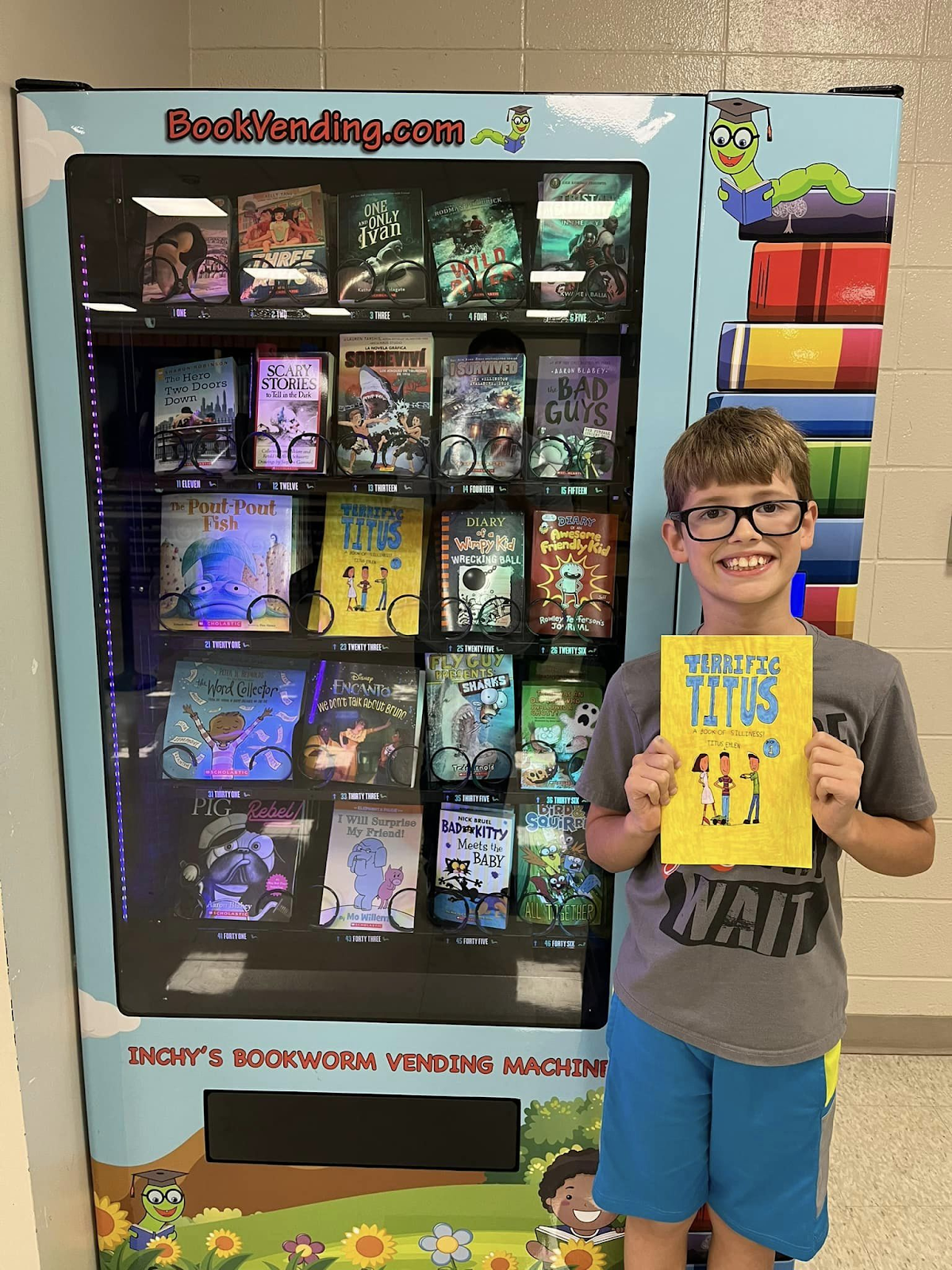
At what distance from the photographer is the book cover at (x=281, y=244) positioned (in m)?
1.63

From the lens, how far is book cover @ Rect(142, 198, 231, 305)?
1.61 m

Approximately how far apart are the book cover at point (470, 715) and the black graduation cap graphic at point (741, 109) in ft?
3.48

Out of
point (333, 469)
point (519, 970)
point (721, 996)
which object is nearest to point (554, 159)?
point (333, 469)

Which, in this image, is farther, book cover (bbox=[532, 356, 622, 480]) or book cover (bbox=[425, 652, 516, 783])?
book cover (bbox=[425, 652, 516, 783])

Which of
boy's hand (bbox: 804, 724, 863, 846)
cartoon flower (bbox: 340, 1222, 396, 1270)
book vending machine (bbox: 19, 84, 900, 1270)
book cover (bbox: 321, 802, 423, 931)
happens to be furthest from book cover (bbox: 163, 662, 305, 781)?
boy's hand (bbox: 804, 724, 863, 846)

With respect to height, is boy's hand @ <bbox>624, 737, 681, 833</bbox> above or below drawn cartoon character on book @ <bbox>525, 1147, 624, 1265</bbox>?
above

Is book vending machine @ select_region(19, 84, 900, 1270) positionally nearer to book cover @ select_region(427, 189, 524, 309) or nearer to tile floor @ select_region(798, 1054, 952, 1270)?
book cover @ select_region(427, 189, 524, 309)

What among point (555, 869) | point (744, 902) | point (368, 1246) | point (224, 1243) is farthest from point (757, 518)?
point (224, 1243)

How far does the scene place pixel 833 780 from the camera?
48.3 inches

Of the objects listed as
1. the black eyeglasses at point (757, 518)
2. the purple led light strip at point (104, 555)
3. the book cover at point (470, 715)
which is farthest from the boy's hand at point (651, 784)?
the purple led light strip at point (104, 555)

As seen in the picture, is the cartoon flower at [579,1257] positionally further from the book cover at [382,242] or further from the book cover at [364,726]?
the book cover at [382,242]

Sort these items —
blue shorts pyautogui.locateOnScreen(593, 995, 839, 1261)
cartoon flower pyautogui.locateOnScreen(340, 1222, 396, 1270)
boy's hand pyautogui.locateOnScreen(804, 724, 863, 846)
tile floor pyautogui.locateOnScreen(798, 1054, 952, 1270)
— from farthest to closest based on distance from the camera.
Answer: tile floor pyautogui.locateOnScreen(798, 1054, 952, 1270)
cartoon flower pyautogui.locateOnScreen(340, 1222, 396, 1270)
blue shorts pyautogui.locateOnScreen(593, 995, 839, 1261)
boy's hand pyautogui.locateOnScreen(804, 724, 863, 846)

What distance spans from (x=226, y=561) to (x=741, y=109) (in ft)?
4.15

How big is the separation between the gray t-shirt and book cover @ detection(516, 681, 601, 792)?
0.36 metres
